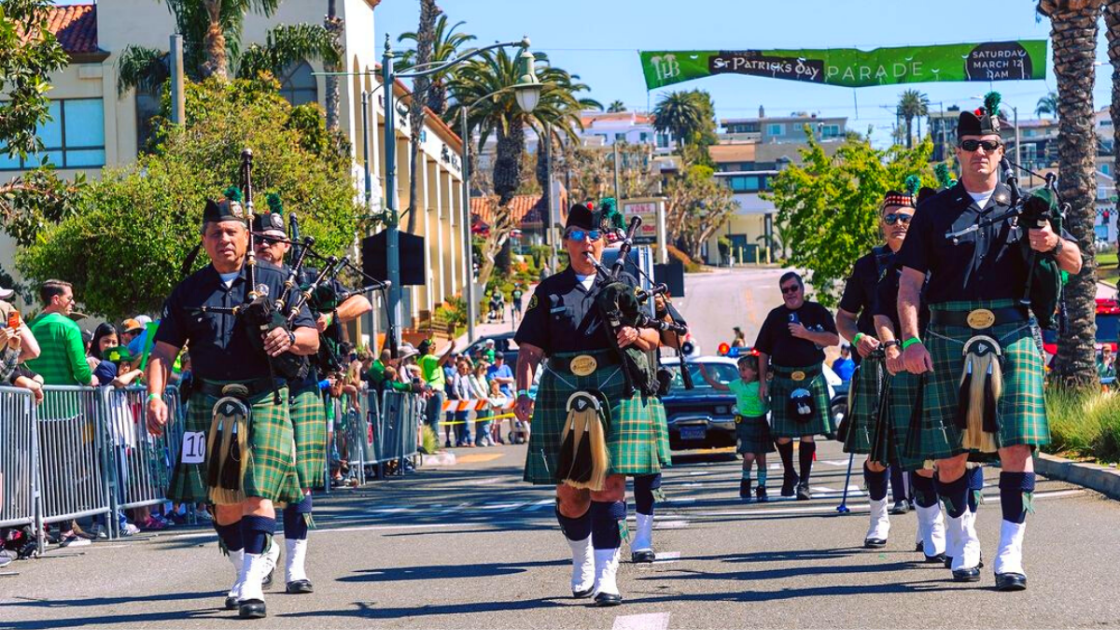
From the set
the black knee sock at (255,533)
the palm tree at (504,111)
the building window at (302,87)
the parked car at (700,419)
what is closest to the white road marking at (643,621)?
the black knee sock at (255,533)

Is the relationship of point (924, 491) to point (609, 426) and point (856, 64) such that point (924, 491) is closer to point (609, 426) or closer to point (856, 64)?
point (609, 426)

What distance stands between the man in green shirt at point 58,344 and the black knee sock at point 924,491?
662cm

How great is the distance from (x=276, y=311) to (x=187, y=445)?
0.83m

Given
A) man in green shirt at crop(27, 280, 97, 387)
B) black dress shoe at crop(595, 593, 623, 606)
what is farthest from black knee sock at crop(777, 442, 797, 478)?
black dress shoe at crop(595, 593, 623, 606)

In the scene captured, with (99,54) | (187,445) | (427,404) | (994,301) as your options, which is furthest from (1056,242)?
(99,54)

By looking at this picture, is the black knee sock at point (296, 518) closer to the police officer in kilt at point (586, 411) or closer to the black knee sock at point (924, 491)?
the police officer in kilt at point (586, 411)

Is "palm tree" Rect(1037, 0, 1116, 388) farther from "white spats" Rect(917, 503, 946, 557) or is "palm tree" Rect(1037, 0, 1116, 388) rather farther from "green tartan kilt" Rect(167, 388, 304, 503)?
"green tartan kilt" Rect(167, 388, 304, 503)

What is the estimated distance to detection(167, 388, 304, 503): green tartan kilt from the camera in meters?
8.16

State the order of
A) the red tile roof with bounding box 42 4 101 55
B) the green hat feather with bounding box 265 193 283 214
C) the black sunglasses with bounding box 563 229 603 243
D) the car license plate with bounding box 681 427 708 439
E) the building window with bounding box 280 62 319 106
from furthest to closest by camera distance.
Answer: the building window with bounding box 280 62 319 106 < the red tile roof with bounding box 42 4 101 55 < the car license plate with bounding box 681 427 708 439 < the green hat feather with bounding box 265 193 283 214 < the black sunglasses with bounding box 563 229 603 243

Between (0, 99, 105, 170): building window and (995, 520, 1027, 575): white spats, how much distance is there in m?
42.5

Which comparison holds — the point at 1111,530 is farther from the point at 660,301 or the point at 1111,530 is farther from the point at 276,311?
the point at 276,311

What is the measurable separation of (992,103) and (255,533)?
4.11m

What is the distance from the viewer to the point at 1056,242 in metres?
7.78

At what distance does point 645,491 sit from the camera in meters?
10.0
